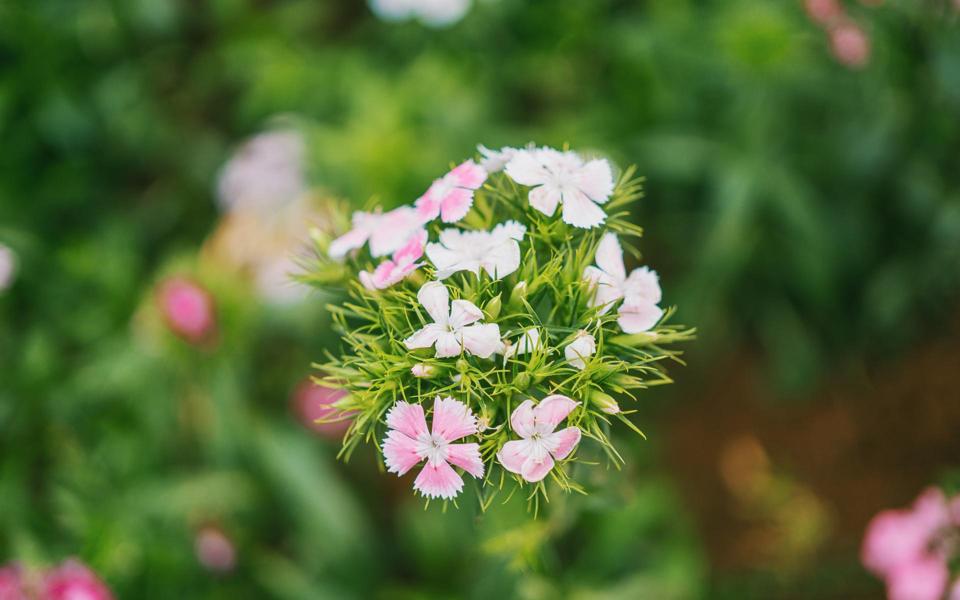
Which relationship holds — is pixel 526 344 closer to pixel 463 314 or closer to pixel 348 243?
pixel 463 314

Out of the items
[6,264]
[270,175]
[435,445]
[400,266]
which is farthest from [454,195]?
[270,175]

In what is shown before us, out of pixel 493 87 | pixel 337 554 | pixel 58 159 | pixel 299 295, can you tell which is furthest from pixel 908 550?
pixel 58 159

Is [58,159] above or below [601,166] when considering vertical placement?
above

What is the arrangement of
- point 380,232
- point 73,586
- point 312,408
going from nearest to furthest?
point 380,232, point 73,586, point 312,408

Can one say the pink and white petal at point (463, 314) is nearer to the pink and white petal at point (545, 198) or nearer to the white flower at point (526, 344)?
the white flower at point (526, 344)

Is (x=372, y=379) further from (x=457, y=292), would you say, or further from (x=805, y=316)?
(x=805, y=316)

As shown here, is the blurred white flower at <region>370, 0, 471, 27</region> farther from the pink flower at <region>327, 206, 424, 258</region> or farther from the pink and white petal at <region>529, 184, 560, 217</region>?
the pink and white petal at <region>529, 184, 560, 217</region>
